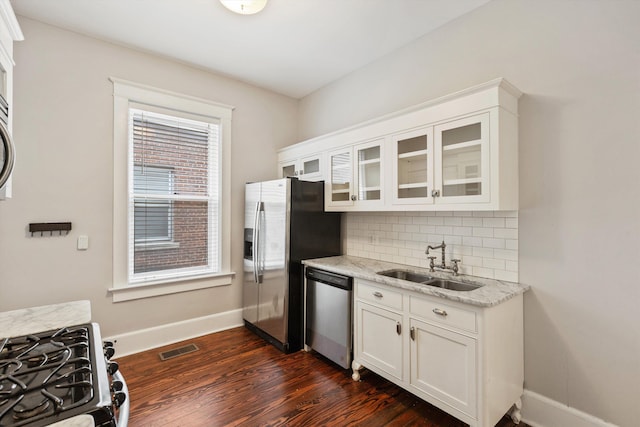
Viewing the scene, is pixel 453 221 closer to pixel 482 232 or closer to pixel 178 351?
pixel 482 232

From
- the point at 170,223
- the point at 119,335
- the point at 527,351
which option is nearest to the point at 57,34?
the point at 170,223

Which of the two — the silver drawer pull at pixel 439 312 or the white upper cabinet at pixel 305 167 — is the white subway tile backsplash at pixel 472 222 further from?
the white upper cabinet at pixel 305 167

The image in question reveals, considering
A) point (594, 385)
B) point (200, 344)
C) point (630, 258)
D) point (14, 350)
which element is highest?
point (630, 258)

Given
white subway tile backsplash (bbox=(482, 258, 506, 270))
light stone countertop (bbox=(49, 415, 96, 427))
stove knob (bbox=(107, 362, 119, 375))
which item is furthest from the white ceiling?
light stone countertop (bbox=(49, 415, 96, 427))

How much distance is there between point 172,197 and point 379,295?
2.32m

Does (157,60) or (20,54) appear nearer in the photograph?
(20,54)

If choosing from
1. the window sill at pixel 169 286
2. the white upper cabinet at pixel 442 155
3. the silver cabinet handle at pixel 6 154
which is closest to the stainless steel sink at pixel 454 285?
the white upper cabinet at pixel 442 155

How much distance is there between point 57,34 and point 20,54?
337 mm

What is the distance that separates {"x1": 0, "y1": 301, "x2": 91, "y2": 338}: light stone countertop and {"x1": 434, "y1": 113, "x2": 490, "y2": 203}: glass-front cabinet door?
224cm

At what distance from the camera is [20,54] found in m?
2.46

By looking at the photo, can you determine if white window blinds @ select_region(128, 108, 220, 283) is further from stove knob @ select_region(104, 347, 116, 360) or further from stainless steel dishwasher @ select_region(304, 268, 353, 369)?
stove knob @ select_region(104, 347, 116, 360)

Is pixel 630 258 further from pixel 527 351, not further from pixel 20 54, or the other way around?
pixel 20 54

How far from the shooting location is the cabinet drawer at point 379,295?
7.27 feet

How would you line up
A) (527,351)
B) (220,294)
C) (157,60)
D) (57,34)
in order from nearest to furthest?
(527,351) < (57,34) < (157,60) < (220,294)
